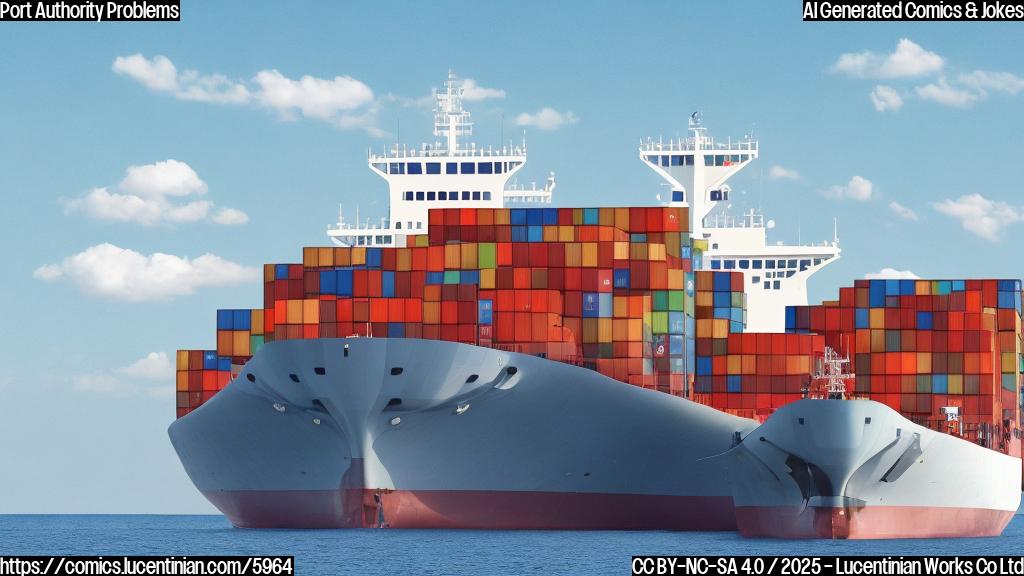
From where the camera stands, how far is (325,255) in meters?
47.9

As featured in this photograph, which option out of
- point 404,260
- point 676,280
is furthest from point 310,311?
point 676,280

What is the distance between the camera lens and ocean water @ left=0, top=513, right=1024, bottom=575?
36.7 metres

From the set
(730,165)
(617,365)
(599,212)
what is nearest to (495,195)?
(730,165)

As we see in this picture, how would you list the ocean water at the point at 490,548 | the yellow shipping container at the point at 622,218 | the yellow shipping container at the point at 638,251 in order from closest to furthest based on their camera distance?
1. the ocean water at the point at 490,548
2. the yellow shipping container at the point at 638,251
3. the yellow shipping container at the point at 622,218

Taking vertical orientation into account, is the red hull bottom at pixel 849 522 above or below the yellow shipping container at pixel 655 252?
below

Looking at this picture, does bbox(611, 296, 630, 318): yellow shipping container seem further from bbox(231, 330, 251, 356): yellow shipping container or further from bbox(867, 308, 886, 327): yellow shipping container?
bbox(231, 330, 251, 356): yellow shipping container

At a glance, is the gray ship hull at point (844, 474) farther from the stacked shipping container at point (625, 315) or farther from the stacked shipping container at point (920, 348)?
the stacked shipping container at point (625, 315)

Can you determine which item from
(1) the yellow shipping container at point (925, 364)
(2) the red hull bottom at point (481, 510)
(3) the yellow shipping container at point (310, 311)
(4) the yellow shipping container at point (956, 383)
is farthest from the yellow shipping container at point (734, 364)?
(3) the yellow shipping container at point (310, 311)

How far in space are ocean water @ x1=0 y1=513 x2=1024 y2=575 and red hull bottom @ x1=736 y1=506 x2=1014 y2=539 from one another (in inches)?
12.5

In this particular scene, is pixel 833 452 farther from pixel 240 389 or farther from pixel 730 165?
pixel 730 165

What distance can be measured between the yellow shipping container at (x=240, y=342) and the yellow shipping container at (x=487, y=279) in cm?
777

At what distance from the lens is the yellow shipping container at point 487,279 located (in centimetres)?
4525

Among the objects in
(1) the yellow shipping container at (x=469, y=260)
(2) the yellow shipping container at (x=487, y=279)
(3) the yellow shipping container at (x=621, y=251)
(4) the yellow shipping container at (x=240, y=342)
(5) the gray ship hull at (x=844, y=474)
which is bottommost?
(5) the gray ship hull at (x=844, y=474)

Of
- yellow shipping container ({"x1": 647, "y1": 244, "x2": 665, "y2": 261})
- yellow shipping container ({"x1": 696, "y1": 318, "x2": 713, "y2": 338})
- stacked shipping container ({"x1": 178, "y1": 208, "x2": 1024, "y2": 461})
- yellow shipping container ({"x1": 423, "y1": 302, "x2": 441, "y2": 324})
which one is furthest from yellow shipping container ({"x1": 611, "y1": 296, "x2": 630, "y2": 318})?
yellow shipping container ({"x1": 423, "y1": 302, "x2": 441, "y2": 324})
